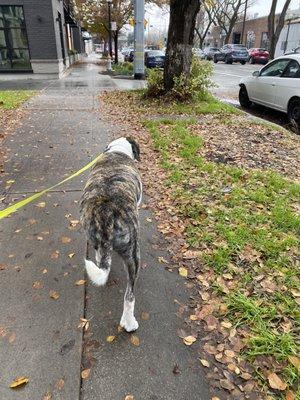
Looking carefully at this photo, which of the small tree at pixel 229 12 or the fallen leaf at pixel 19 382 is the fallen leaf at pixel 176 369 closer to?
the fallen leaf at pixel 19 382

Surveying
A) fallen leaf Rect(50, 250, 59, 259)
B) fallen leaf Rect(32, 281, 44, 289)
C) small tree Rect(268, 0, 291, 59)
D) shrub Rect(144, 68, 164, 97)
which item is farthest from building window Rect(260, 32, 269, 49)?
fallen leaf Rect(32, 281, 44, 289)

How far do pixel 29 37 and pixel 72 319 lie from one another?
787 inches

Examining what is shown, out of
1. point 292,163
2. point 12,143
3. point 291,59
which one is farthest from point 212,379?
point 291,59

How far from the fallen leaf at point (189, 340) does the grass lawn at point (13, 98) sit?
9837 millimetres

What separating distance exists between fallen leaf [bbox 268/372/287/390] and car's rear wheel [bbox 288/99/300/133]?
306 inches

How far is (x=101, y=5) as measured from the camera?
3509cm

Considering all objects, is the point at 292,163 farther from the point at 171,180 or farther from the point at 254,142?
the point at 171,180

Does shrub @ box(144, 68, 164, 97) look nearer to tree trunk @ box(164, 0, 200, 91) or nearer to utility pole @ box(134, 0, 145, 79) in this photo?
tree trunk @ box(164, 0, 200, 91)

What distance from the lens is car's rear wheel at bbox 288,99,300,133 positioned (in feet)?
29.0

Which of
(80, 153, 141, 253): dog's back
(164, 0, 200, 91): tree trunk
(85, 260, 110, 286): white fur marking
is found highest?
(164, 0, 200, 91): tree trunk

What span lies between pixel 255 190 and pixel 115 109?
6.86 meters

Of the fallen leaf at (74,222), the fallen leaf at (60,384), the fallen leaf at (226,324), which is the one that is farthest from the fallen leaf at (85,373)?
the fallen leaf at (74,222)

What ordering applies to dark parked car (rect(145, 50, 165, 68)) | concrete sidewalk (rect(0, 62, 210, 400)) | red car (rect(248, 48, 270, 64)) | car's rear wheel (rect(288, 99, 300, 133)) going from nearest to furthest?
concrete sidewalk (rect(0, 62, 210, 400)) < car's rear wheel (rect(288, 99, 300, 133)) < dark parked car (rect(145, 50, 165, 68)) < red car (rect(248, 48, 270, 64))

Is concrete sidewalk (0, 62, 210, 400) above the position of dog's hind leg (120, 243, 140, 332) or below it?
below
